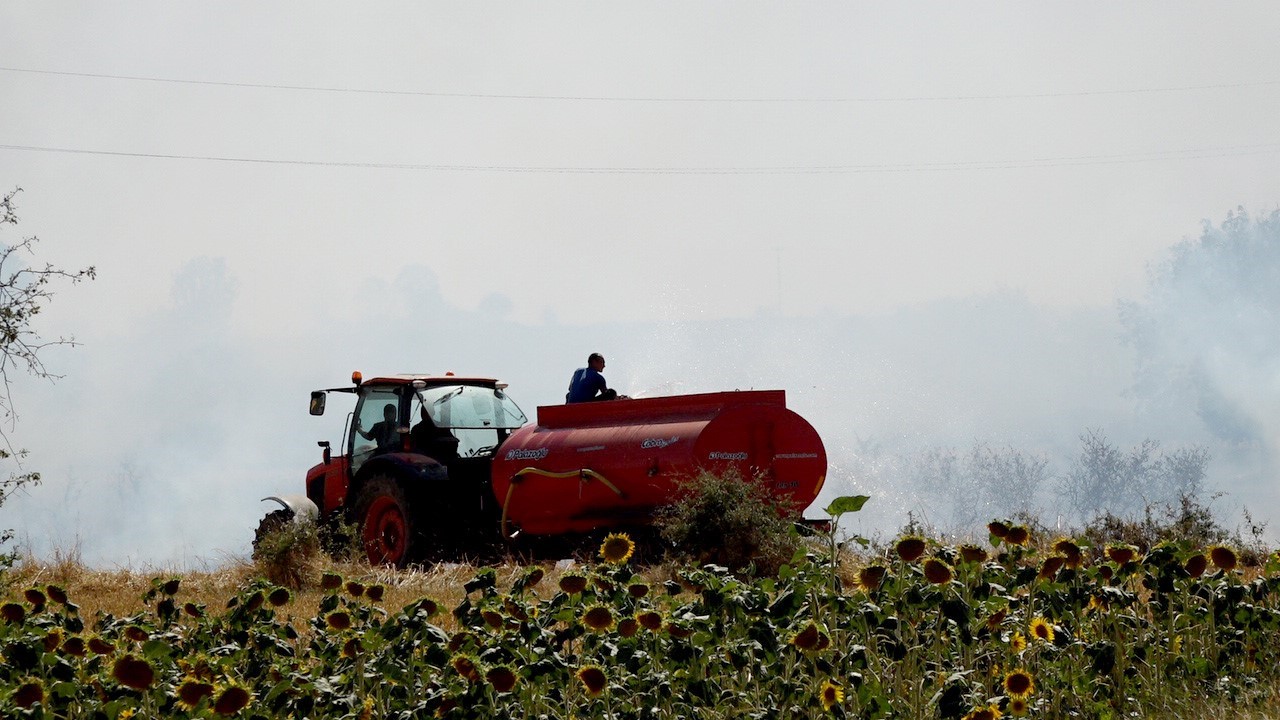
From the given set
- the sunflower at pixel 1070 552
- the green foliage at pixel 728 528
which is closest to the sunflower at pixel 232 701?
the sunflower at pixel 1070 552

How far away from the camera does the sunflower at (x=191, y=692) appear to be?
4.70 metres

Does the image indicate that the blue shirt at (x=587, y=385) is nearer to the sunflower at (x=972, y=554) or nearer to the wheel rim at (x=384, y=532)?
the wheel rim at (x=384, y=532)

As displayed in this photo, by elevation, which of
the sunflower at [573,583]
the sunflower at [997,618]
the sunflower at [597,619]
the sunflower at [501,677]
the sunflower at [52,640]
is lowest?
the sunflower at [501,677]

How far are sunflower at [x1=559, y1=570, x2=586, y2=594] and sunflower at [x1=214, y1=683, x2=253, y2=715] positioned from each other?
1.45 m

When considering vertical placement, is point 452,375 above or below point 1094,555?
above

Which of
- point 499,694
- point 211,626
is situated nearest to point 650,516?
point 211,626

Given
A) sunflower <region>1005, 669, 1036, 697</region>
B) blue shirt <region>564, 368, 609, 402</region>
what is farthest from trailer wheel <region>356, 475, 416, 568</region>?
sunflower <region>1005, 669, 1036, 697</region>

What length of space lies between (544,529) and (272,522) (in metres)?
4.52

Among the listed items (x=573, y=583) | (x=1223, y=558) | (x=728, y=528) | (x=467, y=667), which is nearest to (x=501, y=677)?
(x=467, y=667)

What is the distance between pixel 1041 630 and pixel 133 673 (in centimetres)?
372

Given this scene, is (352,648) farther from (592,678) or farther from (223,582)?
(223,582)

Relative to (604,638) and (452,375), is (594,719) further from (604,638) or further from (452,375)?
(452,375)

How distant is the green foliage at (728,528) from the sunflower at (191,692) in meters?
6.88

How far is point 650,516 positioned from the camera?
41.5 feet
